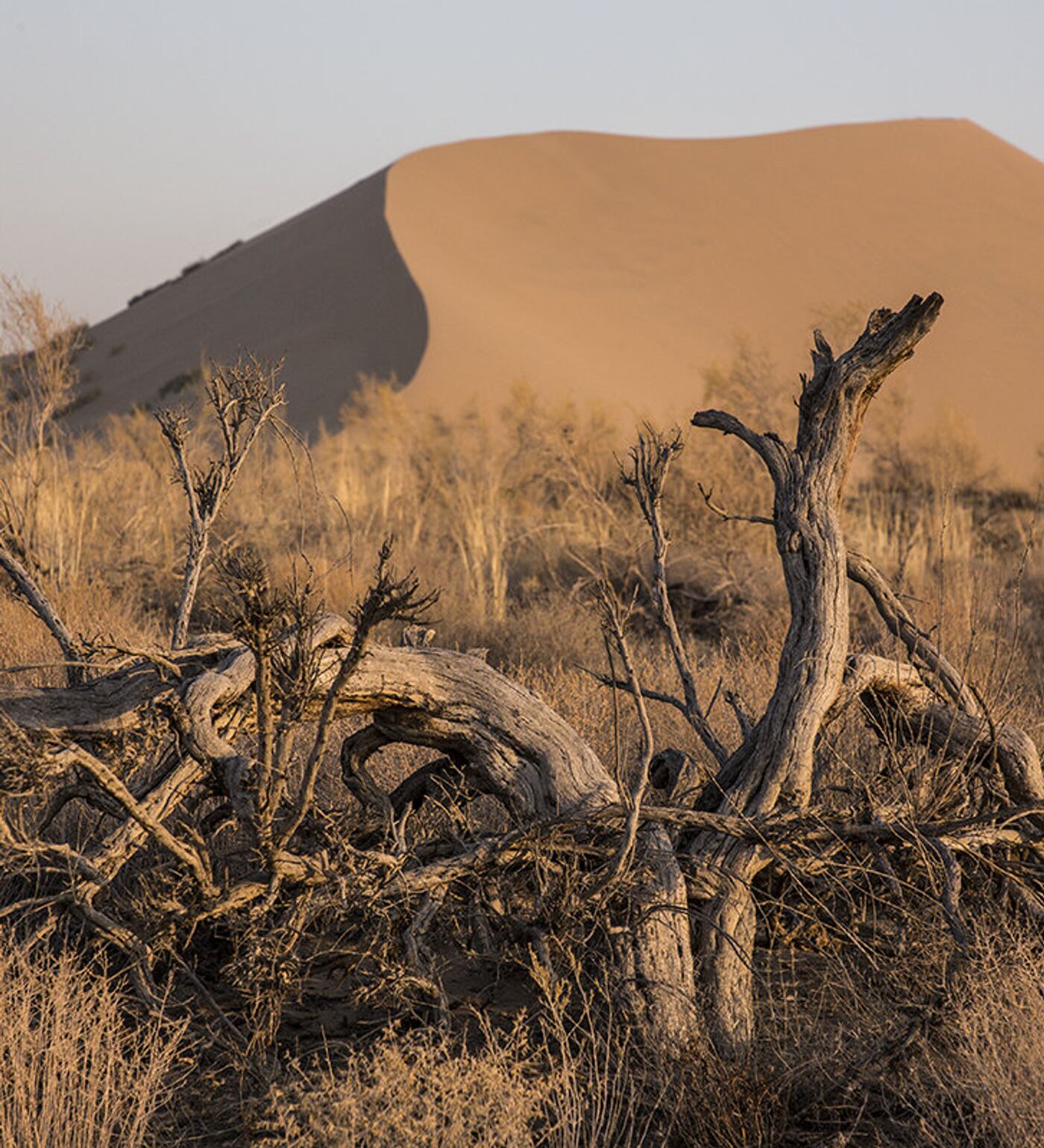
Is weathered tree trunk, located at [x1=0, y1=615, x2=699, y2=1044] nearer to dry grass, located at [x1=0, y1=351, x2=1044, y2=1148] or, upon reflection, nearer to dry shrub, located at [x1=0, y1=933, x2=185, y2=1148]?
dry grass, located at [x1=0, y1=351, x2=1044, y2=1148]

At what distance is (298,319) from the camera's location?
4472 cm

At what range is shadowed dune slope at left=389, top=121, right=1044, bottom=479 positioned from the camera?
1623 inches

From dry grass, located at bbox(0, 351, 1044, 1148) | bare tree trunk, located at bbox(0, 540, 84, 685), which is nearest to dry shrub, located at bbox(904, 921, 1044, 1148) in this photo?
dry grass, located at bbox(0, 351, 1044, 1148)

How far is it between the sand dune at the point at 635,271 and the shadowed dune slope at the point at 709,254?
0.37 ft

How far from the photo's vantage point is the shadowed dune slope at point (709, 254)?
135 feet

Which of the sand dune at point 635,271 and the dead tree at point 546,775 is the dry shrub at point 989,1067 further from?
the sand dune at point 635,271

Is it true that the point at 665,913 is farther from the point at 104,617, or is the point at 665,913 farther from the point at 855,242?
the point at 855,242

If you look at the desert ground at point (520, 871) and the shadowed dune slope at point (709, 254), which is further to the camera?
the shadowed dune slope at point (709, 254)

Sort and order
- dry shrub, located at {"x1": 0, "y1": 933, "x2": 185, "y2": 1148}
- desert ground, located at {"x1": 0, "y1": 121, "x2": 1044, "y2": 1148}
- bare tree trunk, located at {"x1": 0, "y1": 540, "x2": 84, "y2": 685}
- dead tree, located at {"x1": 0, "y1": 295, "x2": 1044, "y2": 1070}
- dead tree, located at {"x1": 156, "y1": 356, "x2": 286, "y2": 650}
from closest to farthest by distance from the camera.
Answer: dry shrub, located at {"x1": 0, "y1": 933, "x2": 185, "y2": 1148}
desert ground, located at {"x1": 0, "y1": 121, "x2": 1044, "y2": 1148}
dead tree, located at {"x1": 0, "y1": 295, "x2": 1044, "y2": 1070}
bare tree trunk, located at {"x1": 0, "y1": 540, "x2": 84, "y2": 685}
dead tree, located at {"x1": 156, "y1": 356, "x2": 286, "y2": 650}

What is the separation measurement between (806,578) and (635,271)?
47.3m

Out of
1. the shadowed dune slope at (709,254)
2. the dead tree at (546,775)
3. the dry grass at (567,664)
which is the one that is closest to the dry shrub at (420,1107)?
the dry grass at (567,664)

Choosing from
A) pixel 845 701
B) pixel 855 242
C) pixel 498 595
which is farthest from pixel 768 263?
pixel 845 701

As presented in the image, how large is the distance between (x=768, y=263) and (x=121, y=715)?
165ft

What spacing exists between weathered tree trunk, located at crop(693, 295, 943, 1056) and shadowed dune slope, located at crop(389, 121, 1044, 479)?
30700mm
